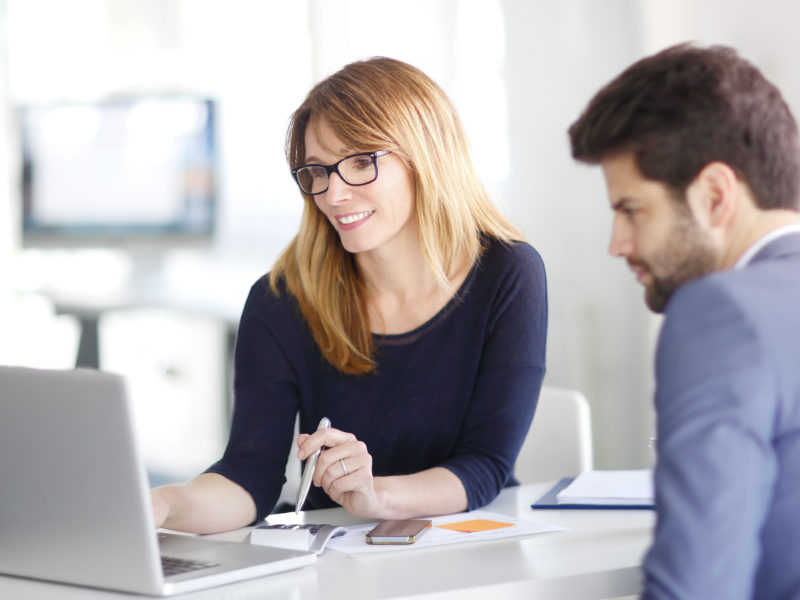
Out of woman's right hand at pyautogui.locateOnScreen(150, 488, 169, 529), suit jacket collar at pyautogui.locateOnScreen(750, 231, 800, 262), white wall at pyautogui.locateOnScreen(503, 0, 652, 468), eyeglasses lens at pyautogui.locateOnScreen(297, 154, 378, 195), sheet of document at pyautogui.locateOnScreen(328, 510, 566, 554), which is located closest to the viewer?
suit jacket collar at pyautogui.locateOnScreen(750, 231, 800, 262)

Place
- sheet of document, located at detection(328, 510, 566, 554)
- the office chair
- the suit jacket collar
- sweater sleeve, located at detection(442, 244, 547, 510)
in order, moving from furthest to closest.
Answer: the office chair < sweater sleeve, located at detection(442, 244, 547, 510) < sheet of document, located at detection(328, 510, 566, 554) < the suit jacket collar

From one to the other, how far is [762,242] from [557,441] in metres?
1.12

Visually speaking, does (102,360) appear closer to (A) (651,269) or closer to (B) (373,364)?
(B) (373,364)

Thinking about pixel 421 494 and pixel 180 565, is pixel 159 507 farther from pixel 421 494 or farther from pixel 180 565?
pixel 421 494

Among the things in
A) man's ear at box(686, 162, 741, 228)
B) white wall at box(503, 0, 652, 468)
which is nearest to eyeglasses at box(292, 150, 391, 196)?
man's ear at box(686, 162, 741, 228)

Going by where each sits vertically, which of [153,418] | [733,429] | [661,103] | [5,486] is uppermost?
[661,103]

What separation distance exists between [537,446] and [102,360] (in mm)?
3323

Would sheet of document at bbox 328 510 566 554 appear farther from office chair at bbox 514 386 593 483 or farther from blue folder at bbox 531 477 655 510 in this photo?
office chair at bbox 514 386 593 483

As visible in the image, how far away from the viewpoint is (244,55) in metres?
4.61

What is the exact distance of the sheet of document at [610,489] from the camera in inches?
61.3

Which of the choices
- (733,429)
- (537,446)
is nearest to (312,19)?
(537,446)

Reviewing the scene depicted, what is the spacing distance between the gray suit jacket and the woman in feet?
2.59

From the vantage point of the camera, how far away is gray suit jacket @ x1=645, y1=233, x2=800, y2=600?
2.86 feet

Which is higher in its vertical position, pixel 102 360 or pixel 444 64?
pixel 444 64
